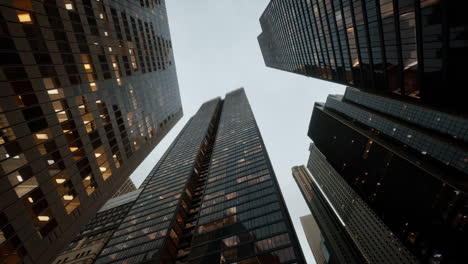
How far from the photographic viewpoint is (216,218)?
53625 mm

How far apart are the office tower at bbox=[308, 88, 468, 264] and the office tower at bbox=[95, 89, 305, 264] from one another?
47.1 metres

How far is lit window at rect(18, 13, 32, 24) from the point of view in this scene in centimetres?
2326

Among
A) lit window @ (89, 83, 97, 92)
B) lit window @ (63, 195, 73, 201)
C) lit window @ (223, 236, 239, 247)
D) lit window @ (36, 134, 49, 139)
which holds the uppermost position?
lit window @ (89, 83, 97, 92)

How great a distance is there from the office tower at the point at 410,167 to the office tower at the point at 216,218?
47.1 meters

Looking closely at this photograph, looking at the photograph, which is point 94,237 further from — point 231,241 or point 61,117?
point 61,117

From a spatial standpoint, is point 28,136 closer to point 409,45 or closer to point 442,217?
point 409,45

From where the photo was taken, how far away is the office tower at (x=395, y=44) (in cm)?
3028

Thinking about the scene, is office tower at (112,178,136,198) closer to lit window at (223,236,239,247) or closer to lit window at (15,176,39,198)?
lit window at (223,236,239,247)

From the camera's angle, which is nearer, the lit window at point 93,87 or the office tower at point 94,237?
the lit window at point 93,87

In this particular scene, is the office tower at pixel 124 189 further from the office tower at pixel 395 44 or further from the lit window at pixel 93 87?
the office tower at pixel 395 44

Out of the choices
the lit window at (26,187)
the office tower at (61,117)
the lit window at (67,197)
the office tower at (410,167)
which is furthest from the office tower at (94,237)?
the office tower at (410,167)

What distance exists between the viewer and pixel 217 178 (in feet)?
240

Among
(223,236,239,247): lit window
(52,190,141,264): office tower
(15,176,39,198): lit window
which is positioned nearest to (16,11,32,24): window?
(15,176,39,198): lit window

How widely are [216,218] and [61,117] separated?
36824mm
